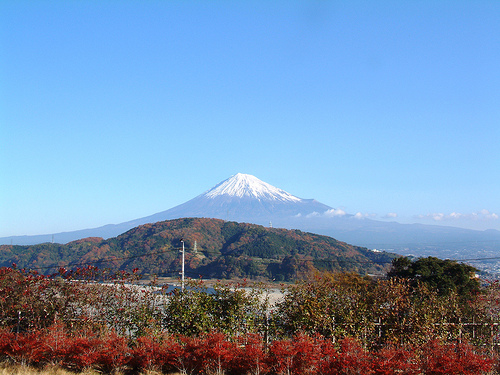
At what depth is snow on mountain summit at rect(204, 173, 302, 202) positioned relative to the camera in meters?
152

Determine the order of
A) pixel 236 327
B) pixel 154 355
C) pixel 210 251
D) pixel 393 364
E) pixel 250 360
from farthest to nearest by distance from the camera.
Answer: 1. pixel 210 251
2. pixel 236 327
3. pixel 154 355
4. pixel 250 360
5. pixel 393 364

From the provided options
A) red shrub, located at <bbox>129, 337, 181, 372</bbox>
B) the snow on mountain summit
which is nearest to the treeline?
red shrub, located at <bbox>129, 337, 181, 372</bbox>

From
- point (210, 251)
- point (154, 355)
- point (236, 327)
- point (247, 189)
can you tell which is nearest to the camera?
point (154, 355)

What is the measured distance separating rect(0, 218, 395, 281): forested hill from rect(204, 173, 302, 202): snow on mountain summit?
80227mm

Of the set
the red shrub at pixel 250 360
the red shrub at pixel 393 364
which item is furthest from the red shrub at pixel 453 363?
the red shrub at pixel 250 360

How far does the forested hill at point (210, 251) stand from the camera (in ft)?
158

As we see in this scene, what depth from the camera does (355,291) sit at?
8062 millimetres

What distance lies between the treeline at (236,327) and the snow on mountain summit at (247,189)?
14006cm

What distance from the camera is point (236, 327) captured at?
7395 millimetres

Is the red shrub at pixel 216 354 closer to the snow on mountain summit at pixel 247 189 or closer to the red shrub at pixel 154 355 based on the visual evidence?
the red shrub at pixel 154 355

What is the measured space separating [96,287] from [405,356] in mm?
5401

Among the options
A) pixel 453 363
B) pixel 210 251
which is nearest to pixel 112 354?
pixel 453 363

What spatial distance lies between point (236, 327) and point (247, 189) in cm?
14874

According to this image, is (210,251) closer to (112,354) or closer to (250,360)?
(112,354)
